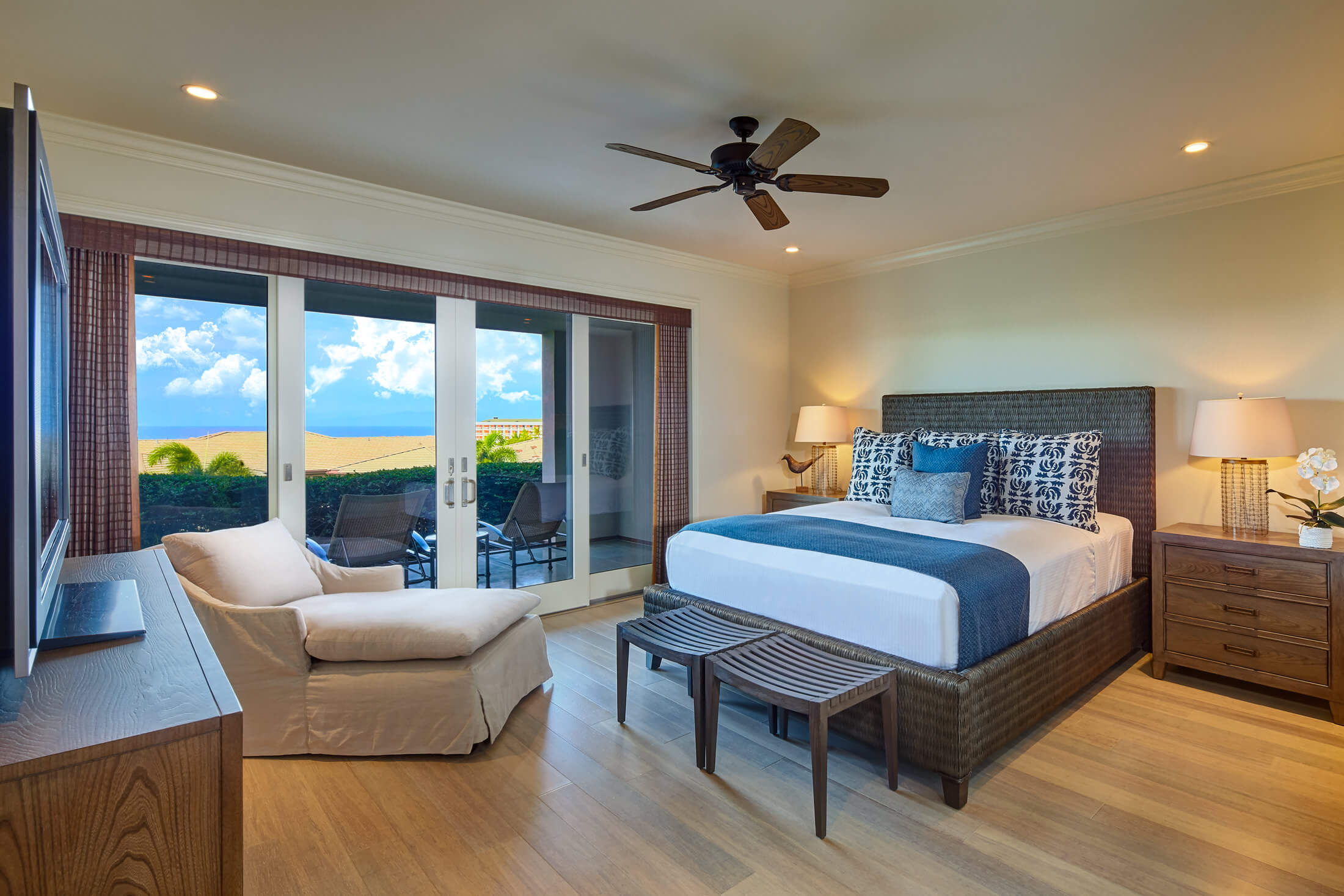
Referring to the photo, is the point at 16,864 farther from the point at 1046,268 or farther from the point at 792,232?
the point at 1046,268

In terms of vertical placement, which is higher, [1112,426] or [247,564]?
[1112,426]

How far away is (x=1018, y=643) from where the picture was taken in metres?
2.66

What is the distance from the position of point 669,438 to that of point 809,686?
9.73 ft

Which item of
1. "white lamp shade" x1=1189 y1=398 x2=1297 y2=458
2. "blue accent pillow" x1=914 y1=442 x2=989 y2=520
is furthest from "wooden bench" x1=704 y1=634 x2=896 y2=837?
"white lamp shade" x1=1189 y1=398 x2=1297 y2=458

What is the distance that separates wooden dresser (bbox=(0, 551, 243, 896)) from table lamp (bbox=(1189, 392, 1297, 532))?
401 cm

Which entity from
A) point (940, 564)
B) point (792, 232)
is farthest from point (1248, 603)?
point (792, 232)

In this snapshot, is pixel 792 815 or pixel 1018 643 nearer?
pixel 792 815

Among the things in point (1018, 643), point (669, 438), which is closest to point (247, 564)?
point (669, 438)

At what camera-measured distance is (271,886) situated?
186 centimetres

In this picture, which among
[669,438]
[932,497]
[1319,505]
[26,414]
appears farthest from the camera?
[669,438]

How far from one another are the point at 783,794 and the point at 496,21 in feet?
8.76

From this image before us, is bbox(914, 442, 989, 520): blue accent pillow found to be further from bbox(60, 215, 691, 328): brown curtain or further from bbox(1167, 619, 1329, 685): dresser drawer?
bbox(60, 215, 691, 328): brown curtain

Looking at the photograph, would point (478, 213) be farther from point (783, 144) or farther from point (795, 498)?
point (795, 498)

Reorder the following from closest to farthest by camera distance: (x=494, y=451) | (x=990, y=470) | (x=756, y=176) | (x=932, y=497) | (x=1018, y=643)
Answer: (x=1018, y=643)
(x=756, y=176)
(x=932, y=497)
(x=990, y=470)
(x=494, y=451)
